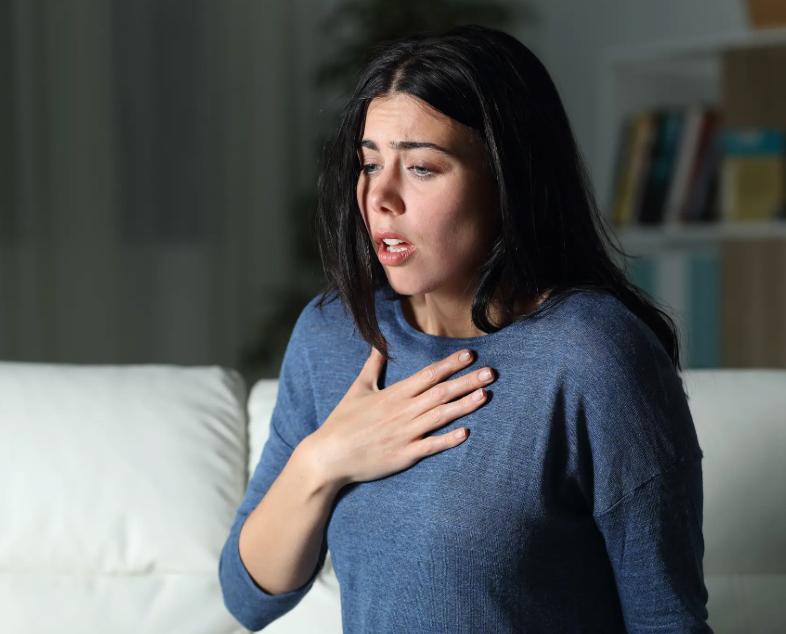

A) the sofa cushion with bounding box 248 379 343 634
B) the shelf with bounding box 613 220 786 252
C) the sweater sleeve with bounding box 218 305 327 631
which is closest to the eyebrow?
the sweater sleeve with bounding box 218 305 327 631

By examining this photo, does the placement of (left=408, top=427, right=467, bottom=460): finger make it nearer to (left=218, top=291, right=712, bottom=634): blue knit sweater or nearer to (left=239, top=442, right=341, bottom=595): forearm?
(left=218, top=291, right=712, bottom=634): blue knit sweater

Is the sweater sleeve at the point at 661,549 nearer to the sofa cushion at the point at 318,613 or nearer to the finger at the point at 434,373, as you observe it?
the finger at the point at 434,373

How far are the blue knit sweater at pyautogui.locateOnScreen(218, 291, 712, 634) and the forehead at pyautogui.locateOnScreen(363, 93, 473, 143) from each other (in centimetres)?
21

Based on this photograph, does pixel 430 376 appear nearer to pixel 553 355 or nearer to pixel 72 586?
pixel 553 355

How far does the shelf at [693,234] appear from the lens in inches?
94.1

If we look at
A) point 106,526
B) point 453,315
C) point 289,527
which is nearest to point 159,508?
point 106,526

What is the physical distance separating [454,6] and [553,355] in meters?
2.24

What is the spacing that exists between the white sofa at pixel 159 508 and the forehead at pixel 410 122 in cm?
66

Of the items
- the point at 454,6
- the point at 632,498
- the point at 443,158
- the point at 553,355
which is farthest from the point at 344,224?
the point at 454,6

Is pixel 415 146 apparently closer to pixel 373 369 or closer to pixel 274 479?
pixel 373 369

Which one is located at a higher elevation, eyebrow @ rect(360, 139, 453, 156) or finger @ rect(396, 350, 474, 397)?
eyebrow @ rect(360, 139, 453, 156)

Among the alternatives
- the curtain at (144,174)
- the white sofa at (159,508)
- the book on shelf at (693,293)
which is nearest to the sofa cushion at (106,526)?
the white sofa at (159,508)

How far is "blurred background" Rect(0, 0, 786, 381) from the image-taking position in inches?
96.4

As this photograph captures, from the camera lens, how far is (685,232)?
250 centimetres
